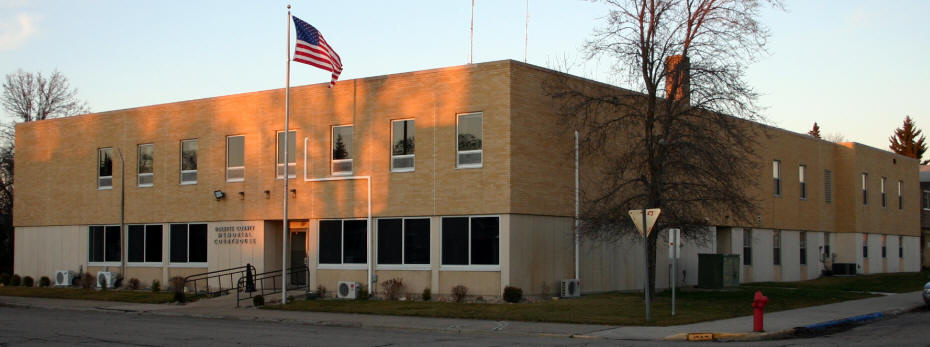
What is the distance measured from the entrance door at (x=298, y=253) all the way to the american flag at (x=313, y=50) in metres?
6.40

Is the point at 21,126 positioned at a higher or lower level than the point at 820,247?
higher

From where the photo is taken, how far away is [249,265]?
31.1 metres

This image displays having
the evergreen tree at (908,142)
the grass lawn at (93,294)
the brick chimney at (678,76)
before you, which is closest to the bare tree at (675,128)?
the brick chimney at (678,76)

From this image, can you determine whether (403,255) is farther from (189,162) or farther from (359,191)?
(189,162)

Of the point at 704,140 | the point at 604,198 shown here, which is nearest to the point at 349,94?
the point at 604,198

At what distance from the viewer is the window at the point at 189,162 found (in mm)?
34406

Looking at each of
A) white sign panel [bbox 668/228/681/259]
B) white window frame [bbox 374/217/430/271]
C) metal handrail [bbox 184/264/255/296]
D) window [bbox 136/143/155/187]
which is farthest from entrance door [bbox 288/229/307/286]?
white sign panel [bbox 668/228/681/259]

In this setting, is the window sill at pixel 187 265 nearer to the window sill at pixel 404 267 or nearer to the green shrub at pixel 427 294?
the window sill at pixel 404 267

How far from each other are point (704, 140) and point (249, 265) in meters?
15.3

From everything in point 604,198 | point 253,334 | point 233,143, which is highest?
point 233,143

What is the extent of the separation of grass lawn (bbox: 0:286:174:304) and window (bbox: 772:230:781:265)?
2574cm

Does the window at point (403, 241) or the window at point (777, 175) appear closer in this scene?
the window at point (403, 241)

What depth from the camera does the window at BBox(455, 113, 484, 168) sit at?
27.6 m

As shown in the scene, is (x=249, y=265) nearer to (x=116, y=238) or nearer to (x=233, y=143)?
(x=233, y=143)
